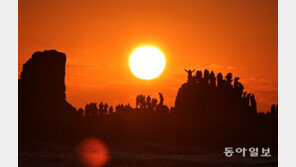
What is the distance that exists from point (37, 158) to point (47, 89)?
111 ft

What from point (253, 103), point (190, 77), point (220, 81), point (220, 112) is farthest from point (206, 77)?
point (253, 103)

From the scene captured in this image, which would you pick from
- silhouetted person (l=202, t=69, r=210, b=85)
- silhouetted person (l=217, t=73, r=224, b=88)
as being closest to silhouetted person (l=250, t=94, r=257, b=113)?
silhouetted person (l=217, t=73, r=224, b=88)

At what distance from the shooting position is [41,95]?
7919 centimetres

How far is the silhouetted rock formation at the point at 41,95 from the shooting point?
3041 inches

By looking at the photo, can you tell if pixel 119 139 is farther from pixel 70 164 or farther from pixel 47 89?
pixel 70 164

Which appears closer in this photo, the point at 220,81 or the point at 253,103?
the point at 220,81

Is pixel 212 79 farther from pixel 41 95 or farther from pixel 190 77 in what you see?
pixel 41 95

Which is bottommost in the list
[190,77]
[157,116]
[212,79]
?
[157,116]

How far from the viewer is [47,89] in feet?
263

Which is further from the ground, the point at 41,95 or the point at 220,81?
the point at 220,81

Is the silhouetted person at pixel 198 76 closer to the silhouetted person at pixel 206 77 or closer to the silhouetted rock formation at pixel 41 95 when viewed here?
the silhouetted person at pixel 206 77

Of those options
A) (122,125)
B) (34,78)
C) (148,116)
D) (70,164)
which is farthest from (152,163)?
(148,116)

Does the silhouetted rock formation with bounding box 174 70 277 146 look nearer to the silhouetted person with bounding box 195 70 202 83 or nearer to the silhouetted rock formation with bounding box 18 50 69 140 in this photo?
the silhouetted person with bounding box 195 70 202 83

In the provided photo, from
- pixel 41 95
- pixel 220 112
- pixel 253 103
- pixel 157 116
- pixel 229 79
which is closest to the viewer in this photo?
pixel 41 95
